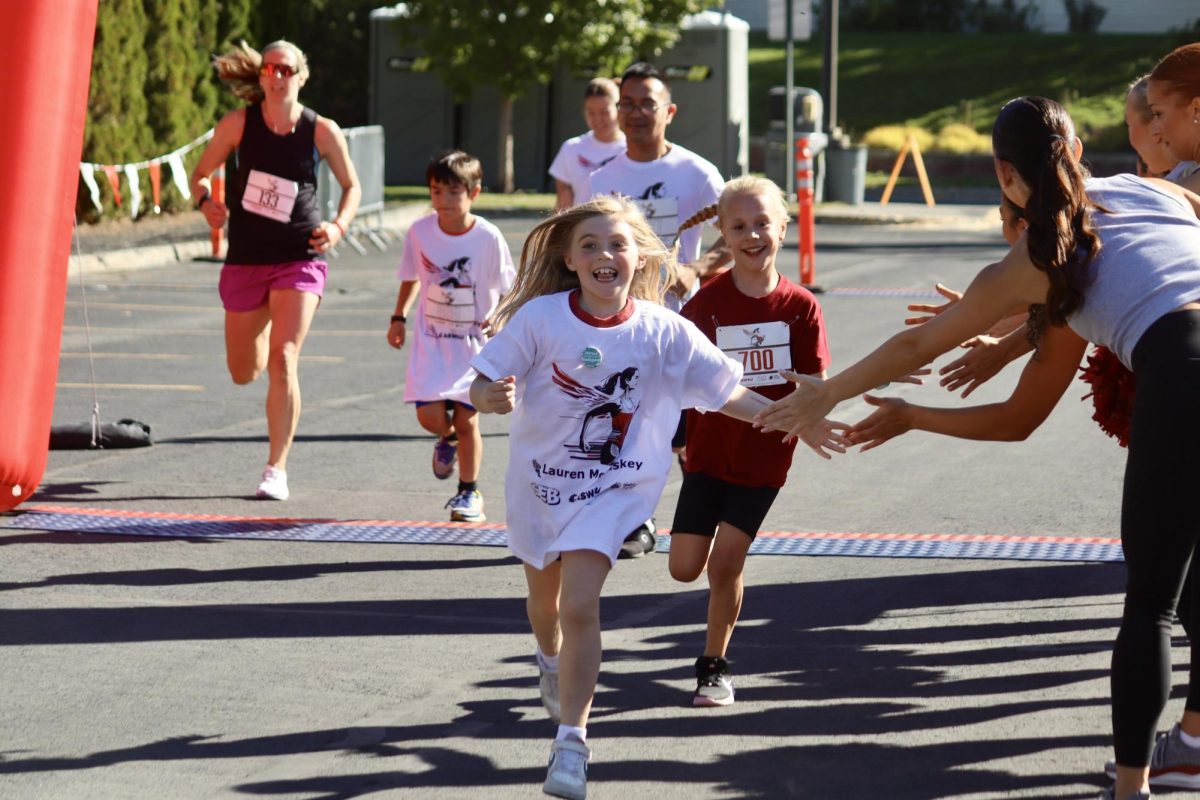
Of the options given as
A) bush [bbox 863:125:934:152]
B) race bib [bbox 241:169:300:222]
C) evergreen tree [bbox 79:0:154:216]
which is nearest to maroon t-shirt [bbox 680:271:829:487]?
race bib [bbox 241:169:300:222]

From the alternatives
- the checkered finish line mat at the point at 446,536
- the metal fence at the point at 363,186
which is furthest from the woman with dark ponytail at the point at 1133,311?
the metal fence at the point at 363,186

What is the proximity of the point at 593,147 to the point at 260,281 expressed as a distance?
72.0 inches

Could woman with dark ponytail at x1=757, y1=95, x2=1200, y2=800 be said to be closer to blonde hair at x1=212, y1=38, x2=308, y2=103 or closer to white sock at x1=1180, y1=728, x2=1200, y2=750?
white sock at x1=1180, y1=728, x2=1200, y2=750

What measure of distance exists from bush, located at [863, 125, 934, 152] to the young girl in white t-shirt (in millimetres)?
32993

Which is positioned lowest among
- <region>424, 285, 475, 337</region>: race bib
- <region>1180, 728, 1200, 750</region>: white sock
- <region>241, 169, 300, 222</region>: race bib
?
<region>1180, 728, 1200, 750</region>: white sock

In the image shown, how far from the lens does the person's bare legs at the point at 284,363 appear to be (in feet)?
28.0

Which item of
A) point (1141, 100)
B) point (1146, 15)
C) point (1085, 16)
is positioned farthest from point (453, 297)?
point (1146, 15)

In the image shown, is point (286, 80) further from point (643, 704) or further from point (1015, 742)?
point (1015, 742)

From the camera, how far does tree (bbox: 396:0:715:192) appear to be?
31.4 m

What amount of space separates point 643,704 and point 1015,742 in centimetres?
111

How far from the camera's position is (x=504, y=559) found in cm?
735

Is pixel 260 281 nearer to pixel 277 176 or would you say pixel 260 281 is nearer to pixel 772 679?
pixel 277 176

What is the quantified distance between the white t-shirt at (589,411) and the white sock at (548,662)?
0.36 m

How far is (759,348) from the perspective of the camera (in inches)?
227
